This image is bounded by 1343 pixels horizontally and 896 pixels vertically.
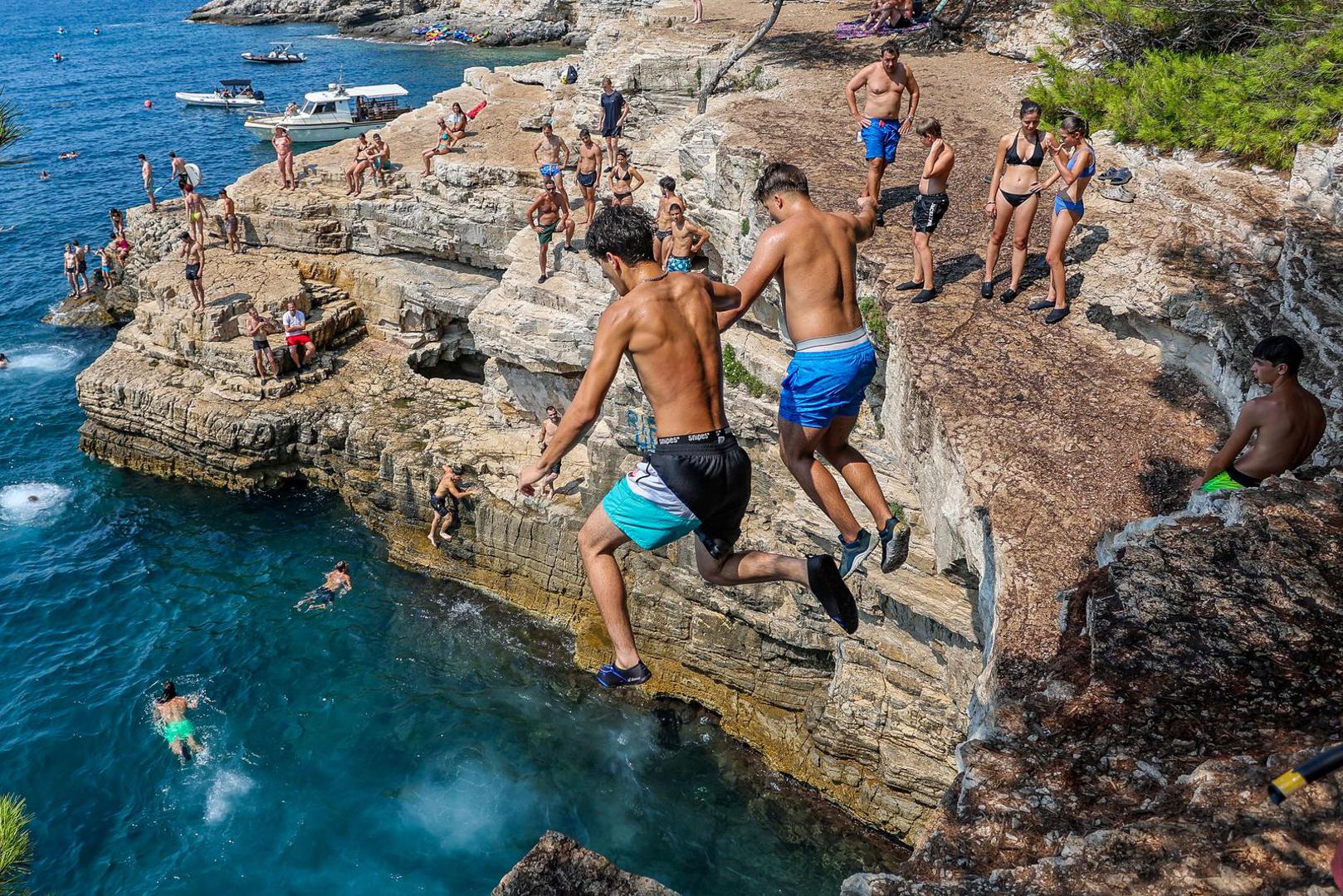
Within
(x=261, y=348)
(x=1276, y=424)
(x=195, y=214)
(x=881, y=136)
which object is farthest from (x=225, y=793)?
(x=195, y=214)

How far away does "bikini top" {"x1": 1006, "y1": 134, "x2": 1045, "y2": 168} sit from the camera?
11.1m

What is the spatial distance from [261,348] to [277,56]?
5261 centimetres

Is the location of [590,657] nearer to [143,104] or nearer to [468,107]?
[468,107]

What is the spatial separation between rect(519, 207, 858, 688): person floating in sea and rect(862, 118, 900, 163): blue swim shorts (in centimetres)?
860

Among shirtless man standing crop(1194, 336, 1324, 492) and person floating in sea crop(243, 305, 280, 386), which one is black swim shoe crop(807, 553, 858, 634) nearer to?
shirtless man standing crop(1194, 336, 1324, 492)

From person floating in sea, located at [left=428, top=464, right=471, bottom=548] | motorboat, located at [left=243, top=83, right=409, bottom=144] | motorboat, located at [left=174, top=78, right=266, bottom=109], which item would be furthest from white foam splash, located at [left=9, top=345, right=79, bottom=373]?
motorboat, located at [left=174, top=78, right=266, bottom=109]

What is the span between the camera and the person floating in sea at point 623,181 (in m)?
21.1

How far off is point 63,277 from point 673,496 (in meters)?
37.6

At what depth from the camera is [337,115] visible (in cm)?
4666

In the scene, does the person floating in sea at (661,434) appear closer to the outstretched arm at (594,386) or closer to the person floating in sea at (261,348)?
the outstretched arm at (594,386)

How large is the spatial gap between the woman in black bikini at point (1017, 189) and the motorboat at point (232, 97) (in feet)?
186

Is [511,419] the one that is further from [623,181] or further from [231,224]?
[231,224]

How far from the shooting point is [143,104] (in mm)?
59781

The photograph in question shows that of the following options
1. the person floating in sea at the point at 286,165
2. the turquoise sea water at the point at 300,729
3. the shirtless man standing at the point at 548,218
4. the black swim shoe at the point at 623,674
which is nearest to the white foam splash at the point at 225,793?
the turquoise sea water at the point at 300,729
